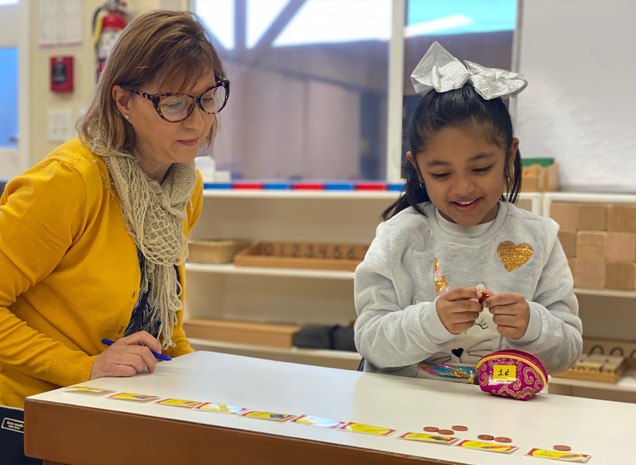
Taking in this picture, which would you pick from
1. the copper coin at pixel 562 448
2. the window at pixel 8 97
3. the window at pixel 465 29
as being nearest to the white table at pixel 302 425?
the copper coin at pixel 562 448

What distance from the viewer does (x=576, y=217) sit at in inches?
98.3

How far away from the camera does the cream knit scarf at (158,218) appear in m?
1.35

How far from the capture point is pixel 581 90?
9.26 ft

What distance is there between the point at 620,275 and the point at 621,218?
19 cm

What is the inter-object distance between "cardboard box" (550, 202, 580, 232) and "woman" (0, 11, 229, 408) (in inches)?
58.1

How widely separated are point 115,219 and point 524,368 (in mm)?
750

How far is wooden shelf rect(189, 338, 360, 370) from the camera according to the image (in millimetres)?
2871

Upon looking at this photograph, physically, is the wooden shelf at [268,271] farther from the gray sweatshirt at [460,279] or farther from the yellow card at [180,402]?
the yellow card at [180,402]

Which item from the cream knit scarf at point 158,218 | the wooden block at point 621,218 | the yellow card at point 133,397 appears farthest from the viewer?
the wooden block at point 621,218

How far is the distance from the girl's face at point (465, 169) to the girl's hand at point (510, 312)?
206mm

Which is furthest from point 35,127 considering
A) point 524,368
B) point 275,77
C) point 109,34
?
point 524,368

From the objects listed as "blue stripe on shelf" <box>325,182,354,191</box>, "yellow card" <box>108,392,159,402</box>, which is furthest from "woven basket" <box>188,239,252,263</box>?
"yellow card" <box>108,392,159,402</box>

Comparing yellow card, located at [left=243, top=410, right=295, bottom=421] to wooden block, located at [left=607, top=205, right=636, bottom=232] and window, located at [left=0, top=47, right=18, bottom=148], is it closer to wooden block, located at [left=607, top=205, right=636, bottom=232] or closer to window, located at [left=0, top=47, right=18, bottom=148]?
wooden block, located at [left=607, top=205, right=636, bottom=232]

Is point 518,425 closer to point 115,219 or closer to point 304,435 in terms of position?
point 304,435
